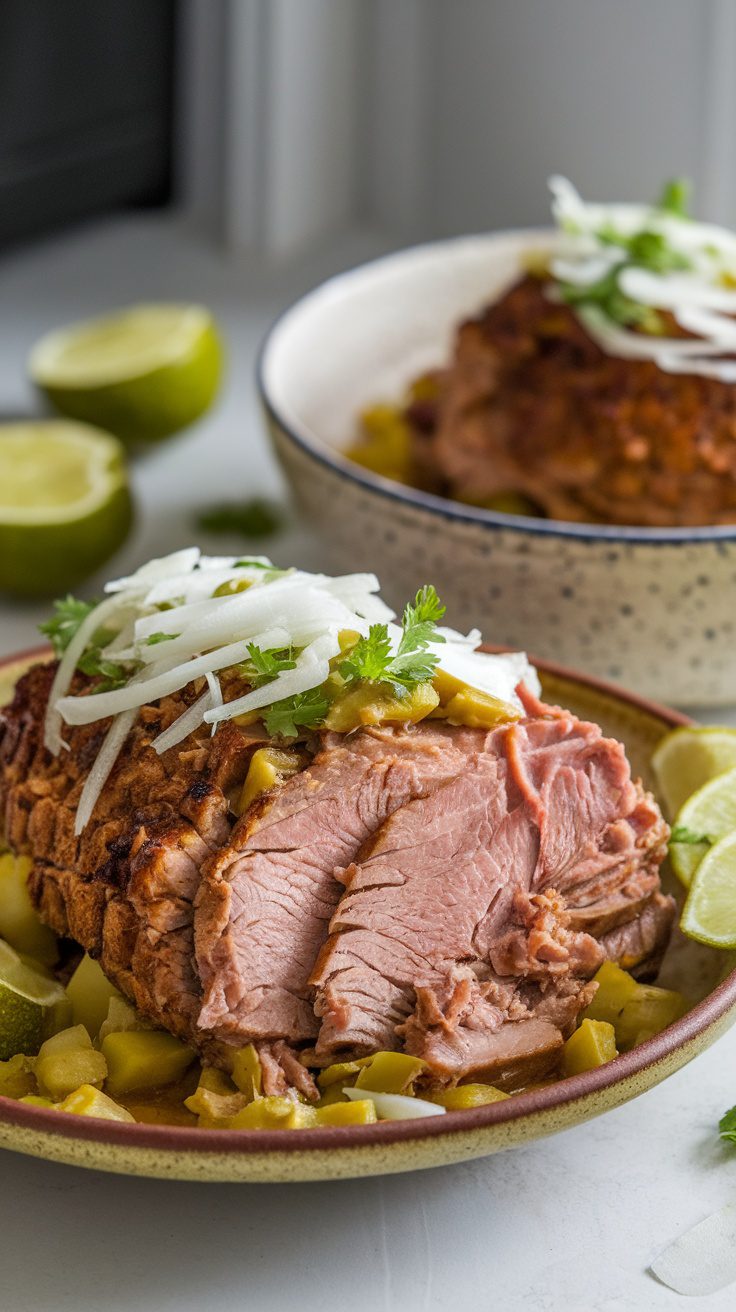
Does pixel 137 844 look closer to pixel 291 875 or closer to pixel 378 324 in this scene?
pixel 291 875

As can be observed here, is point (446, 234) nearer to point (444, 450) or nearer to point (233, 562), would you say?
point (444, 450)

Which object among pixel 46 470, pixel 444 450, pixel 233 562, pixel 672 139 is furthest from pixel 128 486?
pixel 672 139

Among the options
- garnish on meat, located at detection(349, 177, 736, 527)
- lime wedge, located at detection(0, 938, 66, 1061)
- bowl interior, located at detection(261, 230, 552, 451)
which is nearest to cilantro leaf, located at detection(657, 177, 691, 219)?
garnish on meat, located at detection(349, 177, 736, 527)

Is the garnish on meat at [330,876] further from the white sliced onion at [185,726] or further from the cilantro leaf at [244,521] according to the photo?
the cilantro leaf at [244,521]

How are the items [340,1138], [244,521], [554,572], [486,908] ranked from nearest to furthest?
[340,1138] → [486,908] → [554,572] → [244,521]

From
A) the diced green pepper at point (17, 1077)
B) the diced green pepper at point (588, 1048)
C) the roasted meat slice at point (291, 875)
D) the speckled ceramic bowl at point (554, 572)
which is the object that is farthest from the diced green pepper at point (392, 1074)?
the speckled ceramic bowl at point (554, 572)

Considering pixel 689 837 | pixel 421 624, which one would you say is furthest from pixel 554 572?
pixel 421 624

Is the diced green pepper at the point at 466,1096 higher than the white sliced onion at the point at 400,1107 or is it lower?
lower
